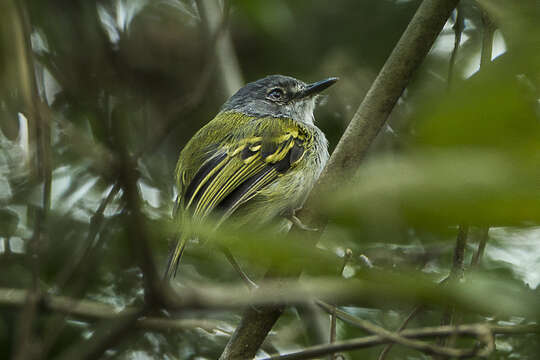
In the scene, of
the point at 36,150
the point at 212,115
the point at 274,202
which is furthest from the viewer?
the point at 212,115

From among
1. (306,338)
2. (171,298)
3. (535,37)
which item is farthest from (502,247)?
(535,37)

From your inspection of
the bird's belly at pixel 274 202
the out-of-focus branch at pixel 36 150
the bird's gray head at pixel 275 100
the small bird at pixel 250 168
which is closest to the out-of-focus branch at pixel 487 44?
the small bird at pixel 250 168

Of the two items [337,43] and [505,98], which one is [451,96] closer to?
[505,98]

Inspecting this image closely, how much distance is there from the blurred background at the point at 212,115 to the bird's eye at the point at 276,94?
376 mm

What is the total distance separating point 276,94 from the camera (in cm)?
538

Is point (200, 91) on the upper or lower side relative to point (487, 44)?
lower

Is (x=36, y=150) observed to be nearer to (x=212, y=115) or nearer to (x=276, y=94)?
(x=276, y=94)

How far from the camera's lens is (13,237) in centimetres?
487

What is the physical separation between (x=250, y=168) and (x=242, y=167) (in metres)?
0.06

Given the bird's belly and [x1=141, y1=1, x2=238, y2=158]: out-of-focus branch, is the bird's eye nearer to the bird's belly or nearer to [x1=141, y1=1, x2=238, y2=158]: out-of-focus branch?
[x1=141, y1=1, x2=238, y2=158]: out-of-focus branch

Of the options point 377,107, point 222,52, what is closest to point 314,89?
point 222,52

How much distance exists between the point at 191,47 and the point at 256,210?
2.87 metres

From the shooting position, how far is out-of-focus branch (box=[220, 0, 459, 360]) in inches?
113

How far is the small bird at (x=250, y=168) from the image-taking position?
396cm
